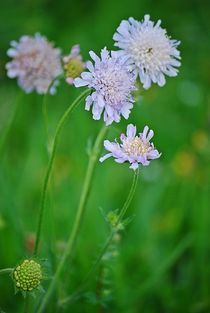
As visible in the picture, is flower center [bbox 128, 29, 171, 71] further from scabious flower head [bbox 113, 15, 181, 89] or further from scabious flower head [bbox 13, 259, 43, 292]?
scabious flower head [bbox 13, 259, 43, 292]

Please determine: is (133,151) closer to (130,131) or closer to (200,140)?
(130,131)

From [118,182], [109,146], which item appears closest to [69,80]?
[109,146]

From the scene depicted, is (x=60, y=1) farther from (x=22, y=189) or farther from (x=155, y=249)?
(x=155, y=249)

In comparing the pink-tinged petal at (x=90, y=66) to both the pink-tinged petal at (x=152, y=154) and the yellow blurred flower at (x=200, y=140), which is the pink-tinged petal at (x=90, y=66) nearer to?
the pink-tinged petal at (x=152, y=154)

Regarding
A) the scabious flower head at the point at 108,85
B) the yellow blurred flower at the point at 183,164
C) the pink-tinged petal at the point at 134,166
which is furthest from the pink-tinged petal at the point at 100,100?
the yellow blurred flower at the point at 183,164

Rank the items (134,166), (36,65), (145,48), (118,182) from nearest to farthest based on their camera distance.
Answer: (134,166)
(145,48)
(36,65)
(118,182)

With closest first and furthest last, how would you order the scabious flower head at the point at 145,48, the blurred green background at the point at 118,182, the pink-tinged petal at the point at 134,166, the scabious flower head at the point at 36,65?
the pink-tinged petal at the point at 134,166
the scabious flower head at the point at 145,48
the scabious flower head at the point at 36,65
the blurred green background at the point at 118,182

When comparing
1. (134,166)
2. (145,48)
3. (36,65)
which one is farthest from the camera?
(36,65)
